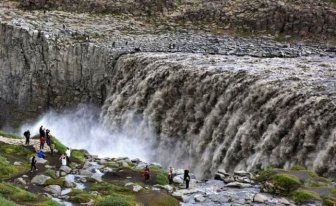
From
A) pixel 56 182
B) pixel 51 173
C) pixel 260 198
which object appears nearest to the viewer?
pixel 260 198

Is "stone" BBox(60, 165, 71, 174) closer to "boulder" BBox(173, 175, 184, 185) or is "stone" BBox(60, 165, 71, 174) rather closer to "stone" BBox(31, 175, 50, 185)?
"stone" BBox(31, 175, 50, 185)

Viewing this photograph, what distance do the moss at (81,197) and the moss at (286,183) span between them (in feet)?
30.3

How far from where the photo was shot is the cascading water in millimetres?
37062

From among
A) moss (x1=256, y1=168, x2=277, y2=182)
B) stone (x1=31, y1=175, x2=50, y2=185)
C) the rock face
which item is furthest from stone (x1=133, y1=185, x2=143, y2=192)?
the rock face

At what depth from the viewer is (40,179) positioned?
1184 inches

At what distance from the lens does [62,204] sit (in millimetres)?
25688

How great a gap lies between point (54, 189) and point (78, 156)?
31.0ft

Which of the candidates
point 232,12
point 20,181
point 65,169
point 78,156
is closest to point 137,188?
point 65,169

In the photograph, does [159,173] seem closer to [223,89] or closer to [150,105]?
[223,89]

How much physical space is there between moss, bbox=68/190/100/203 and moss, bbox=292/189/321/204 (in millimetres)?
9857

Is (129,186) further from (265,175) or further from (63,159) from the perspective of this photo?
(265,175)

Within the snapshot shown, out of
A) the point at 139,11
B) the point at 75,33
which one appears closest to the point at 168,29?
the point at 139,11

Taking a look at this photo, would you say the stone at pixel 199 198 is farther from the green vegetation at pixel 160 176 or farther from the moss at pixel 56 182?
the moss at pixel 56 182

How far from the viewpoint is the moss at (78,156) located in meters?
37.2
